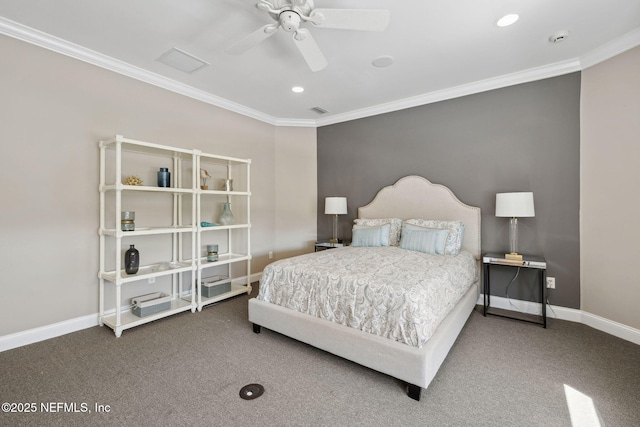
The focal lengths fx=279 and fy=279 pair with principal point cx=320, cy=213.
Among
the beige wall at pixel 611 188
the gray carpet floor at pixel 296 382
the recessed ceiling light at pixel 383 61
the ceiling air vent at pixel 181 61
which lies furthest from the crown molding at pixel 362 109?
the gray carpet floor at pixel 296 382

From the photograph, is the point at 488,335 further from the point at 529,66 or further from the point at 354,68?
the point at 354,68

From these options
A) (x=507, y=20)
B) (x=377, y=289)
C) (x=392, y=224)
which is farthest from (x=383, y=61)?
(x=377, y=289)

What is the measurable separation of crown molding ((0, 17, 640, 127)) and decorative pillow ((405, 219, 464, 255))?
1.69m

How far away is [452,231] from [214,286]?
2979mm

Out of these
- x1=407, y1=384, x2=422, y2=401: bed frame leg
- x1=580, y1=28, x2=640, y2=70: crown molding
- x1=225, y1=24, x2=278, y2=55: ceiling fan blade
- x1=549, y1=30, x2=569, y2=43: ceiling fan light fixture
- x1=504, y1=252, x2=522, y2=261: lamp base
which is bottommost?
x1=407, y1=384, x2=422, y2=401: bed frame leg

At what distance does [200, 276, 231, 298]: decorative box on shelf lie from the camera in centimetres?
350

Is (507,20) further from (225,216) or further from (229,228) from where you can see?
(229,228)

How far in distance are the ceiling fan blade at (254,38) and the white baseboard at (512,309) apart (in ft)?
9.69

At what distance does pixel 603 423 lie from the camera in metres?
1.58

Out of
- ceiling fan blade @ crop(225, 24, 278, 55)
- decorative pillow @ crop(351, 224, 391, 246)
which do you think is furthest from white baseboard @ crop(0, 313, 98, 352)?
decorative pillow @ crop(351, 224, 391, 246)

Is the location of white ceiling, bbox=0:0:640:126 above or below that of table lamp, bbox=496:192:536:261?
above

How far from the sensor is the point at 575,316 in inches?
116

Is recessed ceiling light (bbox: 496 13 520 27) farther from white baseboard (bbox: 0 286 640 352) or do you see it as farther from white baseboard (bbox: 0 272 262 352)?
white baseboard (bbox: 0 272 262 352)

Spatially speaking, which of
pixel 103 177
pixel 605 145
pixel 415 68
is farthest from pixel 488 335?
pixel 103 177
